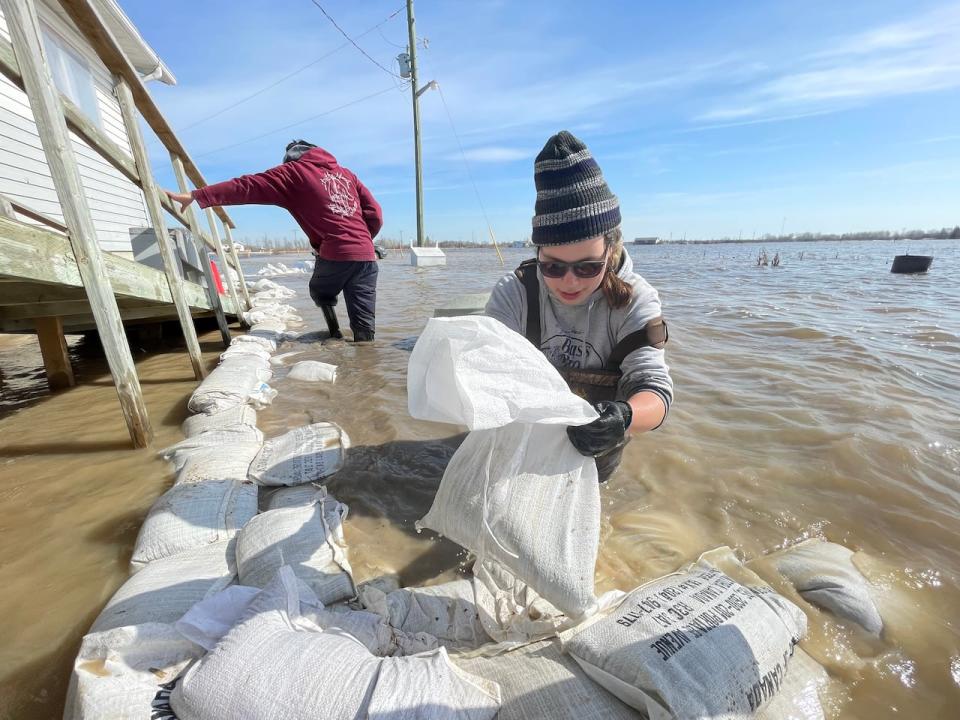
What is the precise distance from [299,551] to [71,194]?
1.99 metres

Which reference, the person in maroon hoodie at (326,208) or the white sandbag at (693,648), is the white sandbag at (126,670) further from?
the person in maroon hoodie at (326,208)

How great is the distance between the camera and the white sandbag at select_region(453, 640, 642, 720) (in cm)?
88

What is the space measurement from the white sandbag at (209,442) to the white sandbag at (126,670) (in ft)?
3.85

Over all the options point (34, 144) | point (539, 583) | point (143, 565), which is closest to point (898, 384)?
point (539, 583)

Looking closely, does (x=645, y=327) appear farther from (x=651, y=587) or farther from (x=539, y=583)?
(x=539, y=583)

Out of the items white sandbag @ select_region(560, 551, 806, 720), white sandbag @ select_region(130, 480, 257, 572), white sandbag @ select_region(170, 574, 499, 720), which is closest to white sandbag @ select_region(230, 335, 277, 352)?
white sandbag @ select_region(130, 480, 257, 572)

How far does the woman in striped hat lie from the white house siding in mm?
5365

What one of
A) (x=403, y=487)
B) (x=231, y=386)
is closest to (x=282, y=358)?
(x=231, y=386)

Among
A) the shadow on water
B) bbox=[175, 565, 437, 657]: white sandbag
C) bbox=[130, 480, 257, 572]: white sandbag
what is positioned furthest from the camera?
the shadow on water

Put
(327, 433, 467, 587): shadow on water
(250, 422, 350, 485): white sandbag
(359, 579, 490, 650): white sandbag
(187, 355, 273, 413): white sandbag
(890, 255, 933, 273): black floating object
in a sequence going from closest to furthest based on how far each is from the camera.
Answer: (359, 579, 490, 650): white sandbag → (327, 433, 467, 587): shadow on water → (250, 422, 350, 485): white sandbag → (187, 355, 273, 413): white sandbag → (890, 255, 933, 273): black floating object

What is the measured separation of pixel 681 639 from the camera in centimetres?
95

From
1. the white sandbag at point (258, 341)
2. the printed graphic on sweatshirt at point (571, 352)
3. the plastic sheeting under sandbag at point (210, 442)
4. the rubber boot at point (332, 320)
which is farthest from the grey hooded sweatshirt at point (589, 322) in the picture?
the rubber boot at point (332, 320)

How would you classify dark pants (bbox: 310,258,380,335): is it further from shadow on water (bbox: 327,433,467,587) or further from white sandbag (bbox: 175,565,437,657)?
white sandbag (bbox: 175,565,437,657)

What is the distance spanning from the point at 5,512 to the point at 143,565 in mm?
997
